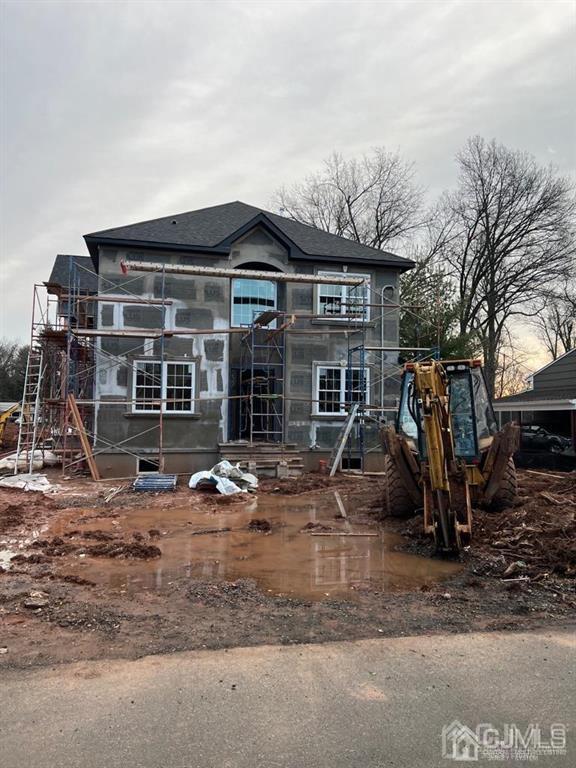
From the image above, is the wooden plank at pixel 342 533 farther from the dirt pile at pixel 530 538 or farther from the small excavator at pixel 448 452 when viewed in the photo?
the dirt pile at pixel 530 538

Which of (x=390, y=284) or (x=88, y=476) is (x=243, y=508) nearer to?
(x=88, y=476)

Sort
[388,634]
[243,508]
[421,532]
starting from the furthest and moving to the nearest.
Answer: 1. [243,508]
2. [421,532]
3. [388,634]

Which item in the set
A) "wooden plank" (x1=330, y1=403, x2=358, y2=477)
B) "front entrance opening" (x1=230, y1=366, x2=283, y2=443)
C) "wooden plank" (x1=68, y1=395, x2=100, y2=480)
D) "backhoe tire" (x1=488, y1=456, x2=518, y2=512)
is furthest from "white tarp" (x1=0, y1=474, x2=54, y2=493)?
"backhoe tire" (x1=488, y1=456, x2=518, y2=512)

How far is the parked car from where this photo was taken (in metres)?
18.5

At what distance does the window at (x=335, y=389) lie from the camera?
60.7ft

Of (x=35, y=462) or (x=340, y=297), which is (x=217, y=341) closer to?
(x=340, y=297)

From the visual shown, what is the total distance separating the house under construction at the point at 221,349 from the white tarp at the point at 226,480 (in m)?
1.92

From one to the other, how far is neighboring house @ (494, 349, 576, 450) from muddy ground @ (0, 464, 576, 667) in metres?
7.87

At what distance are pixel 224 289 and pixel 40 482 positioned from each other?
7829mm

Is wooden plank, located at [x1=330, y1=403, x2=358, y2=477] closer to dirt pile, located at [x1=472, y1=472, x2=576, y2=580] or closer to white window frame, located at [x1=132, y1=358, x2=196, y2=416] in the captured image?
white window frame, located at [x1=132, y1=358, x2=196, y2=416]

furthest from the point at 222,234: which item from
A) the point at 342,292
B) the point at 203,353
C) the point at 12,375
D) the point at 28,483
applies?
the point at 12,375

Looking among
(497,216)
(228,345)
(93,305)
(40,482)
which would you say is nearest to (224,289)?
(228,345)

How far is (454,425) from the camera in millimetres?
9180

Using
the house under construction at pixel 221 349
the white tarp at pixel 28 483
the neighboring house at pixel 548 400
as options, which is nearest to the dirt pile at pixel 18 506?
the white tarp at pixel 28 483
